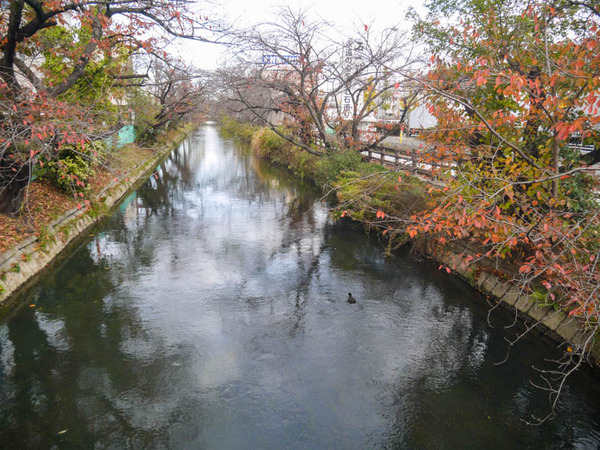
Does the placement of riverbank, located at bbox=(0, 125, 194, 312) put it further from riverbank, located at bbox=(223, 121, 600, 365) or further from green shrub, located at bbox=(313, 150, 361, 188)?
green shrub, located at bbox=(313, 150, 361, 188)

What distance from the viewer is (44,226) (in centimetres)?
997

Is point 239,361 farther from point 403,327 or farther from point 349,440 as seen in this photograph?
point 403,327

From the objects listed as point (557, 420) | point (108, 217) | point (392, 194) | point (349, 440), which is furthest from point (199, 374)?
point (108, 217)

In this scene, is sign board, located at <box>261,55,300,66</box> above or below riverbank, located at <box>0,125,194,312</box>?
above

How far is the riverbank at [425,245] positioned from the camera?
6789 millimetres

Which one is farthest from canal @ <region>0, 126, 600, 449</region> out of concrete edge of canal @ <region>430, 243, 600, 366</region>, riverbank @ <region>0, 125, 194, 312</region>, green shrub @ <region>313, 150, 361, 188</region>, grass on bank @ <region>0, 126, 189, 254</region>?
green shrub @ <region>313, 150, 361, 188</region>

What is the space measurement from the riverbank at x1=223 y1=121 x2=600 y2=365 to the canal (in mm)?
368

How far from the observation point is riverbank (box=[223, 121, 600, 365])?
6.79 meters

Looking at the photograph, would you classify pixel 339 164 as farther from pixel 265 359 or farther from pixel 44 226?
pixel 265 359

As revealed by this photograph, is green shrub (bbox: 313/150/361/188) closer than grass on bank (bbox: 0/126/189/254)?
No

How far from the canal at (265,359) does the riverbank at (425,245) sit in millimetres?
368

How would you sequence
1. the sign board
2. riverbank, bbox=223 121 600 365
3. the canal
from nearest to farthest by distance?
the canal < riverbank, bbox=223 121 600 365 < the sign board

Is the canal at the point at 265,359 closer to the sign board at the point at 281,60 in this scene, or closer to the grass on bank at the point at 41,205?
the grass on bank at the point at 41,205

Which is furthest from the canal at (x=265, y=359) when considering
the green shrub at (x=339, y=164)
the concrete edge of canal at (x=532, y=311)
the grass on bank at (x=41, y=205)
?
the green shrub at (x=339, y=164)
